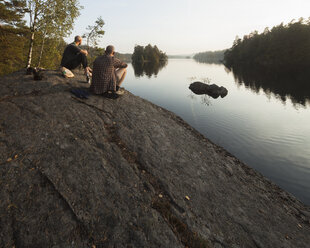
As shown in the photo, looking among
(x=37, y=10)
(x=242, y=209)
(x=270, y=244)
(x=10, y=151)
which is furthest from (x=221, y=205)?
(x=37, y=10)

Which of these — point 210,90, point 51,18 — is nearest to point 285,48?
point 210,90

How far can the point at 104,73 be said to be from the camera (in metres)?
8.02

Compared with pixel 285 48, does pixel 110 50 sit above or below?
below

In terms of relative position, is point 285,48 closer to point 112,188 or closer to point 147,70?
point 147,70

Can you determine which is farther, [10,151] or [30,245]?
[10,151]

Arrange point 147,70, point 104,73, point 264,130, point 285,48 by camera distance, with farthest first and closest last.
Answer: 1. point 147,70
2. point 285,48
3. point 264,130
4. point 104,73

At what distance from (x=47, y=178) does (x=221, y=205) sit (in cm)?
576

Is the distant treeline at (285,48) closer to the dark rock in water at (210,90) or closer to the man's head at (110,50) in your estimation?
the dark rock in water at (210,90)

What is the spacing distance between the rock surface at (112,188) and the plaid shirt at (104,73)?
820 millimetres

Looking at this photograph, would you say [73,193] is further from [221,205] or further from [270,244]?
[270,244]

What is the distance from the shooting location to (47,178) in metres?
4.37

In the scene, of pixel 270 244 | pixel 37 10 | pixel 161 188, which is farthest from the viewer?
pixel 37 10

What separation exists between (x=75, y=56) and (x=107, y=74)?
13.3 feet

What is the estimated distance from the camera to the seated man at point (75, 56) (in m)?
9.84
